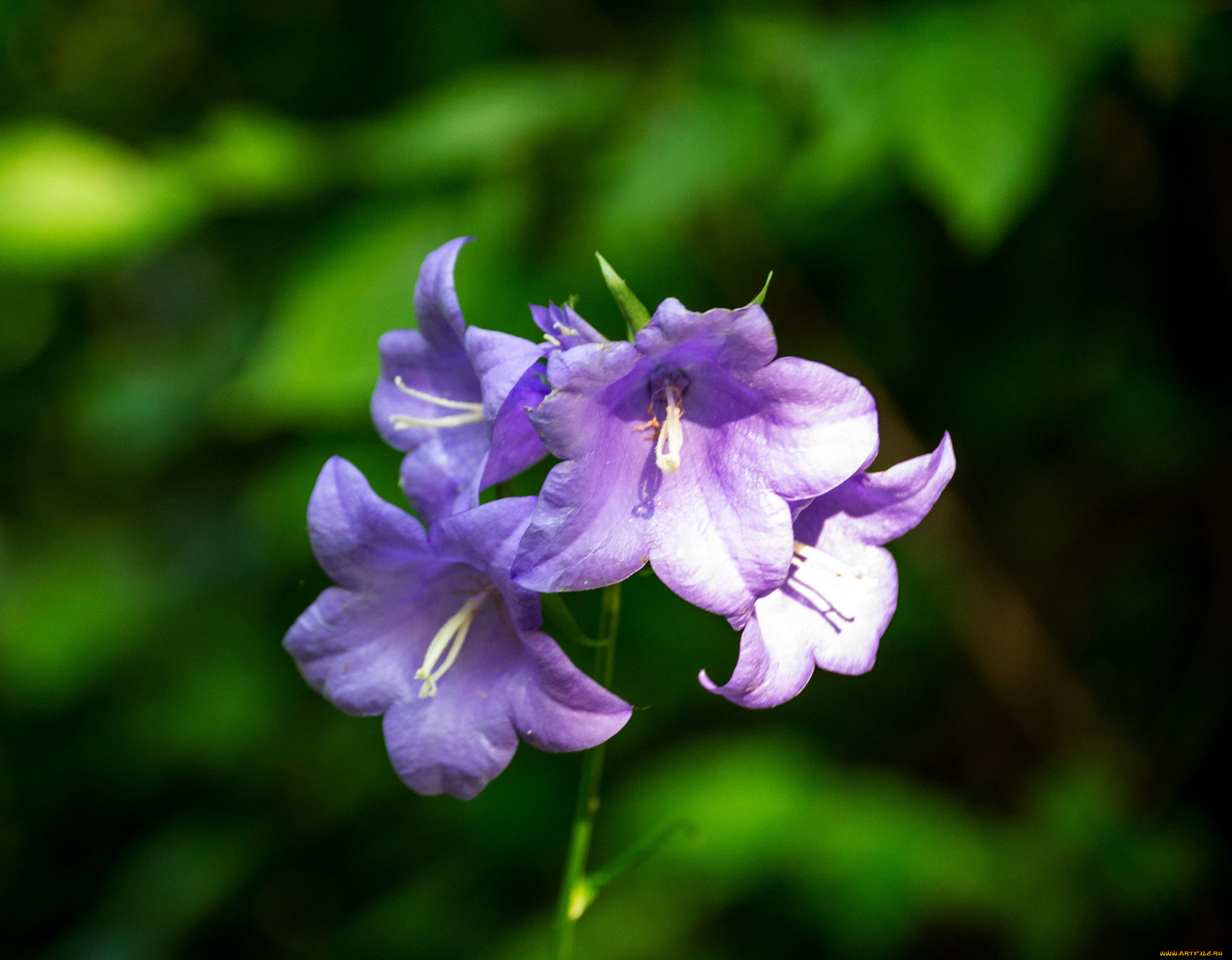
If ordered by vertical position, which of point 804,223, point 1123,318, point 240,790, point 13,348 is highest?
point 804,223

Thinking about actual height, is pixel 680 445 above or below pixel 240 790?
above

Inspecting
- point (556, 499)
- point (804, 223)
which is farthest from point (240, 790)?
point (556, 499)

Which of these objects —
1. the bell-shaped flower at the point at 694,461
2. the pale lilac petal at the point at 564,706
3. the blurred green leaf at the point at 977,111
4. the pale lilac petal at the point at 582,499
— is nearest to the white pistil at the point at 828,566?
the bell-shaped flower at the point at 694,461

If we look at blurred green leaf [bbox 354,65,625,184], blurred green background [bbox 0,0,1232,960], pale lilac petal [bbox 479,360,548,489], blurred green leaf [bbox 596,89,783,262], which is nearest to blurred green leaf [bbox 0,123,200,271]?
blurred green background [bbox 0,0,1232,960]

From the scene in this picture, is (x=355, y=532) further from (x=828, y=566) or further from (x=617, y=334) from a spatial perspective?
(x=617, y=334)

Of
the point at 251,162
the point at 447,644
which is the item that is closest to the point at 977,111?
the point at 447,644

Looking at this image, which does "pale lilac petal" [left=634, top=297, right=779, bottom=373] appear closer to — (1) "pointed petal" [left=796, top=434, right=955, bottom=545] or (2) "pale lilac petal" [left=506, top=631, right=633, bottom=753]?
(1) "pointed petal" [left=796, top=434, right=955, bottom=545]

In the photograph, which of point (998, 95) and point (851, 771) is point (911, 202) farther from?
point (851, 771)
